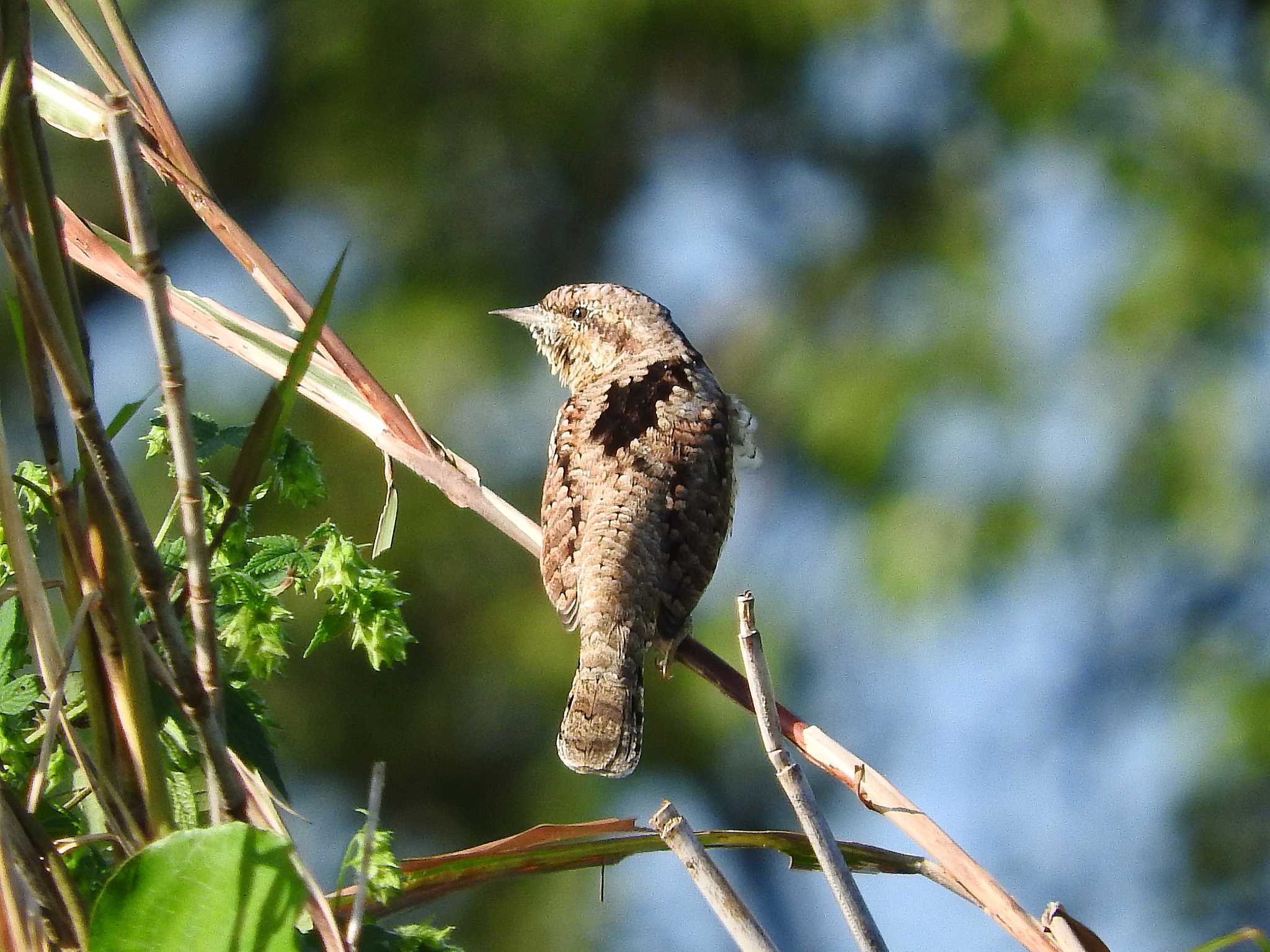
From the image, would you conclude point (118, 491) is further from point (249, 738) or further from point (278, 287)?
point (278, 287)

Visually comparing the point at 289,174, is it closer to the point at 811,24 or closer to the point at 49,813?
the point at 811,24

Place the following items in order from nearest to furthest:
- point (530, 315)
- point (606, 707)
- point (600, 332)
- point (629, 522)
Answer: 1. point (606, 707)
2. point (629, 522)
3. point (600, 332)
4. point (530, 315)

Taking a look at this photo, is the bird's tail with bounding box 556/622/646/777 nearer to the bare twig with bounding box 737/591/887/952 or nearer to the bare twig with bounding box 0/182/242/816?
the bare twig with bounding box 737/591/887/952

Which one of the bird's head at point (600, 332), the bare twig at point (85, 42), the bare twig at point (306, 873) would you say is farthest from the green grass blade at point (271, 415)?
the bird's head at point (600, 332)

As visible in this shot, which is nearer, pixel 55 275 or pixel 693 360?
pixel 55 275

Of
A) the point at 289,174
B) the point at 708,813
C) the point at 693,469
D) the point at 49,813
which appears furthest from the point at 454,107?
the point at 49,813

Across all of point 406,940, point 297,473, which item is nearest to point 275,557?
point 297,473

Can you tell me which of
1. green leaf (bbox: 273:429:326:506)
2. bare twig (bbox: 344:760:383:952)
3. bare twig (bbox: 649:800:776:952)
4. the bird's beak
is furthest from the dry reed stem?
the bird's beak
